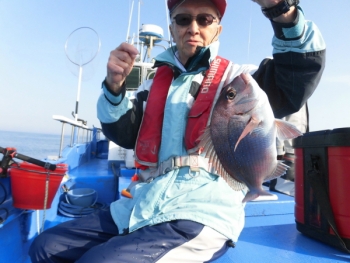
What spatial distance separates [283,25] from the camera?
1433mm

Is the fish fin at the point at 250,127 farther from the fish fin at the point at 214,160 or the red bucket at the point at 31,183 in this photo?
the red bucket at the point at 31,183

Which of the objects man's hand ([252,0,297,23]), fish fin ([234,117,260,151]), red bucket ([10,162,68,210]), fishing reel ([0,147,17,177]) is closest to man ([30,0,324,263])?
man's hand ([252,0,297,23])

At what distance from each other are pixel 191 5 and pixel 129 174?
316 cm

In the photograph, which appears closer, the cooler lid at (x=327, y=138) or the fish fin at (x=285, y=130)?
the fish fin at (x=285, y=130)

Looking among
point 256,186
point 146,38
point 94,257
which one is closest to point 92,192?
point 94,257

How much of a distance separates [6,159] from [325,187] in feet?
8.39

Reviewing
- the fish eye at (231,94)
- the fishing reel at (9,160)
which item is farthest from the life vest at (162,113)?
the fishing reel at (9,160)

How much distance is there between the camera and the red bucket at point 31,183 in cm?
240

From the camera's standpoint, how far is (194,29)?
188 centimetres

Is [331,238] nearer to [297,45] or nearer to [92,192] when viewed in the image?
[297,45]

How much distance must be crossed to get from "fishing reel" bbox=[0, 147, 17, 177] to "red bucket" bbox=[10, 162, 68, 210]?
7 cm

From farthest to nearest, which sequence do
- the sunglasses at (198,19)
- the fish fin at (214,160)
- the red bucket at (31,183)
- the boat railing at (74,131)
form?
the boat railing at (74,131), the red bucket at (31,183), the sunglasses at (198,19), the fish fin at (214,160)

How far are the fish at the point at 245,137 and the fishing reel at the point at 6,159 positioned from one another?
1.82 metres

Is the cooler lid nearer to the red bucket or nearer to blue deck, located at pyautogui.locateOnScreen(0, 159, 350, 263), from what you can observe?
blue deck, located at pyautogui.locateOnScreen(0, 159, 350, 263)
